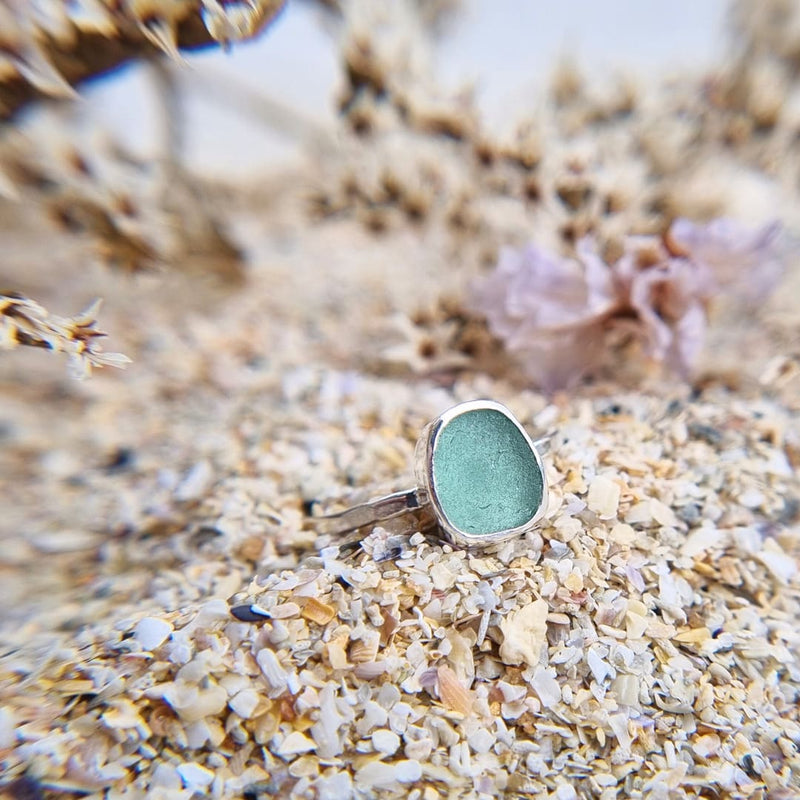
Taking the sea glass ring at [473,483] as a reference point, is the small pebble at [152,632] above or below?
below

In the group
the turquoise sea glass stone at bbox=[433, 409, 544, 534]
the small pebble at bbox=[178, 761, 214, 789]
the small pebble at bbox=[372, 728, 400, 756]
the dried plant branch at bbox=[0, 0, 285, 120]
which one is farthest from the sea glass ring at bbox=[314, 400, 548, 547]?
the dried plant branch at bbox=[0, 0, 285, 120]

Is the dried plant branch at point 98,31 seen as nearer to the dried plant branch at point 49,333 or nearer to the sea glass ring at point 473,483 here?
the dried plant branch at point 49,333

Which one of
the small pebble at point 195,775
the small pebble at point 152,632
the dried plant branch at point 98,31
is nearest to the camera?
the small pebble at point 195,775

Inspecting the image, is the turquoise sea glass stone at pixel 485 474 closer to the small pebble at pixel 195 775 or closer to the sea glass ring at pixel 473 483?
the sea glass ring at pixel 473 483

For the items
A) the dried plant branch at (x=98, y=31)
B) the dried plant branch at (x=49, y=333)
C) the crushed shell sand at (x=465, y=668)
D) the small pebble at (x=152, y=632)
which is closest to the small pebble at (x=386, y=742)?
the crushed shell sand at (x=465, y=668)

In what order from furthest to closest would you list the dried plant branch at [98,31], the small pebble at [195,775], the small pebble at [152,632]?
the dried plant branch at [98,31], the small pebble at [152,632], the small pebble at [195,775]

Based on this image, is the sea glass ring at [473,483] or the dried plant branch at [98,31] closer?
the sea glass ring at [473,483]

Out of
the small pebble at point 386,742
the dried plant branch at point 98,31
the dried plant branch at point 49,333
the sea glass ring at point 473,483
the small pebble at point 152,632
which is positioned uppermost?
the dried plant branch at point 98,31

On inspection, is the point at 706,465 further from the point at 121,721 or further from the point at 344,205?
the point at 344,205
